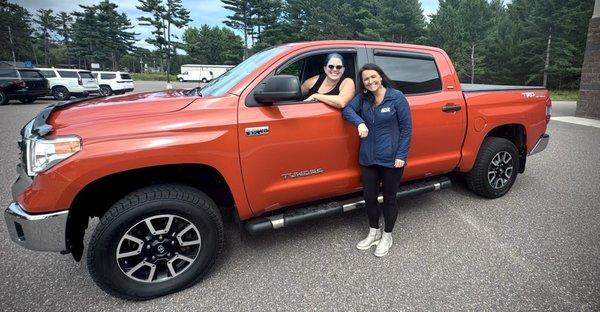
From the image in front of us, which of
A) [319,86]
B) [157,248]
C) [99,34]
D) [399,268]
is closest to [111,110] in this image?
[157,248]

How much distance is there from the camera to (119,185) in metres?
2.52

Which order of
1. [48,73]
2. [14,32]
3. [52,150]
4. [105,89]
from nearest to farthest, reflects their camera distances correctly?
[52,150] < [48,73] < [105,89] < [14,32]

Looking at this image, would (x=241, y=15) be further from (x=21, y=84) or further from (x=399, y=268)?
(x=399, y=268)

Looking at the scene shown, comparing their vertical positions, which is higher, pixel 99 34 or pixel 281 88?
pixel 99 34

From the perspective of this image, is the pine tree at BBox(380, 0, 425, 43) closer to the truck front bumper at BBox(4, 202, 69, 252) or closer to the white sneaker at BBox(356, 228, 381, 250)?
the white sneaker at BBox(356, 228, 381, 250)

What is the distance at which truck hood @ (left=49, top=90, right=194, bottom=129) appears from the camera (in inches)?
87.4

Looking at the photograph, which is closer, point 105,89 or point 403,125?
point 403,125

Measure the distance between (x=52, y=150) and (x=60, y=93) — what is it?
62.3 ft

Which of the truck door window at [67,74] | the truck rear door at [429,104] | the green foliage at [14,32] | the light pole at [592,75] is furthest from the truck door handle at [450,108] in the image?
the green foliage at [14,32]

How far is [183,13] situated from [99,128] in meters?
59.9

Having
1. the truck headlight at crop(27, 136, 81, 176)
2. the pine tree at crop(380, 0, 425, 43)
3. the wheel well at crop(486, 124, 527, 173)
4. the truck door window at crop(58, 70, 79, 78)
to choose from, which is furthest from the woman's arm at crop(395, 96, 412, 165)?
the pine tree at crop(380, 0, 425, 43)

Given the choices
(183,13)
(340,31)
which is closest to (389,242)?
(340,31)

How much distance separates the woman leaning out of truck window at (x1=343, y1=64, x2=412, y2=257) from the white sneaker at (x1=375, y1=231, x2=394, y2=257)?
1.53ft

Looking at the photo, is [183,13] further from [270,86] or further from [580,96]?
[270,86]
